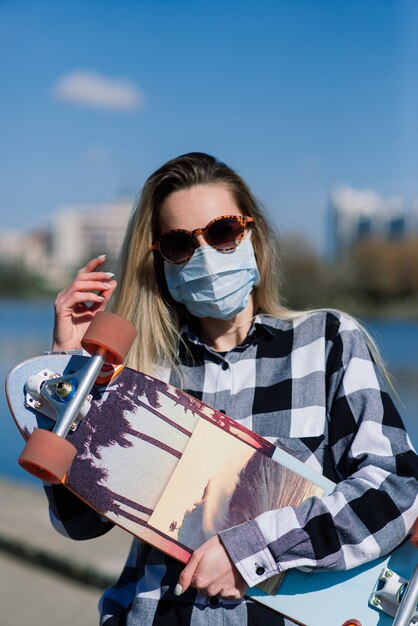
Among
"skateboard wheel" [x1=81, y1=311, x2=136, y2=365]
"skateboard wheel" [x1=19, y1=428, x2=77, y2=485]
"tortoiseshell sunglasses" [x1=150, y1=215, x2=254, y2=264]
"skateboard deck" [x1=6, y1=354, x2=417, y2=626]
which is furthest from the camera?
"tortoiseshell sunglasses" [x1=150, y1=215, x2=254, y2=264]

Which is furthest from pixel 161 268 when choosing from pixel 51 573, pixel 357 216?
pixel 357 216

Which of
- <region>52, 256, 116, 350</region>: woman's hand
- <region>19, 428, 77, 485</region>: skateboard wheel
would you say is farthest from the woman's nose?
<region>19, 428, 77, 485</region>: skateboard wheel

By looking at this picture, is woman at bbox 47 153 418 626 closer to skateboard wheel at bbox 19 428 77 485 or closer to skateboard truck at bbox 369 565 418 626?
skateboard truck at bbox 369 565 418 626

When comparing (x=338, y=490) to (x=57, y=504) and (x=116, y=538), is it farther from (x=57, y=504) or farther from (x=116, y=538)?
(x=116, y=538)

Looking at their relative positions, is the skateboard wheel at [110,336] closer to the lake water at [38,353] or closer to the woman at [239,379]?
the woman at [239,379]

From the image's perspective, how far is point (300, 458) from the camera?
188 cm

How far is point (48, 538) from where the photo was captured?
5234mm

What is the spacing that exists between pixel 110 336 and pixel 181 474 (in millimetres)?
414

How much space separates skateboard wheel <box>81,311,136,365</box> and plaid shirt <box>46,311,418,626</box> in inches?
15.3

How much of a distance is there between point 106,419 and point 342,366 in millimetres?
575

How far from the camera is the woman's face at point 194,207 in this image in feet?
6.86

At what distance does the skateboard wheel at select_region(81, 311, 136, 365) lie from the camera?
1679 millimetres

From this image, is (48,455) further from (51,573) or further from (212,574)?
(51,573)

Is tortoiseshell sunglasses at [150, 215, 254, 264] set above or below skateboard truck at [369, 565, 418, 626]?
above
